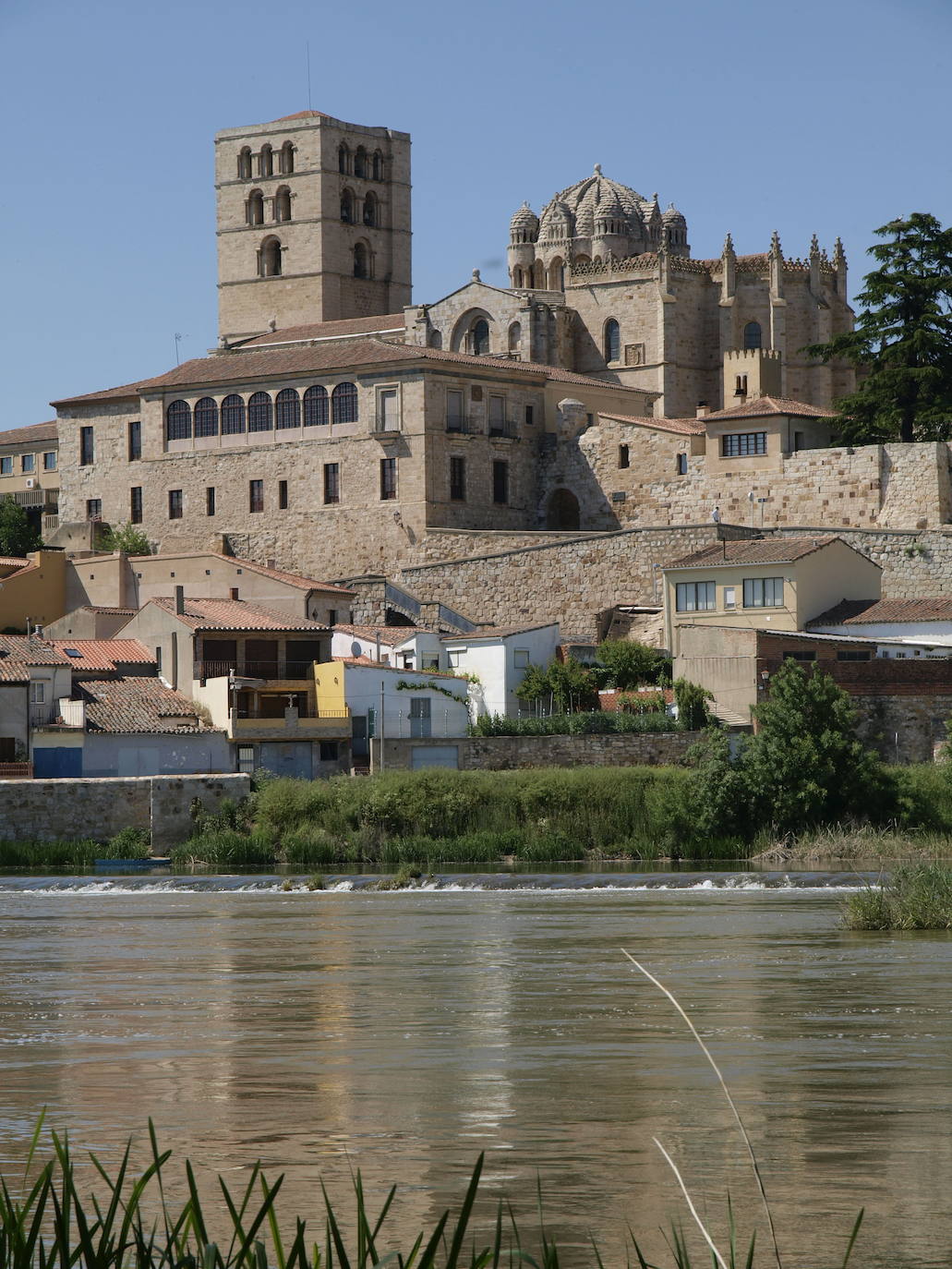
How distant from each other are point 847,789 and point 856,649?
28.2ft

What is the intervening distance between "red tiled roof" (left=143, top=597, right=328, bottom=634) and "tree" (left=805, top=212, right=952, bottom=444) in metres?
17.0

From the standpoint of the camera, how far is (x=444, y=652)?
50.2m

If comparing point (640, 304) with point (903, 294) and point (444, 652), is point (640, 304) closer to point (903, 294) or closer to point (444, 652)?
point (903, 294)

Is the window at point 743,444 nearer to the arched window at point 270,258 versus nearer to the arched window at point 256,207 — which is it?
the arched window at point 270,258

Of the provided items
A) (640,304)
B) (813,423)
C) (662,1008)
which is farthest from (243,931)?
(640,304)

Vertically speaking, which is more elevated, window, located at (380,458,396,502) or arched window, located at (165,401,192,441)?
arched window, located at (165,401,192,441)

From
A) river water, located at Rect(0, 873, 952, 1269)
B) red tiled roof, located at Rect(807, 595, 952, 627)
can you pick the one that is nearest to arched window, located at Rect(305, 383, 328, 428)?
red tiled roof, located at Rect(807, 595, 952, 627)

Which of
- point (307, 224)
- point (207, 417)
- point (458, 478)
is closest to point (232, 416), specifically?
point (207, 417)

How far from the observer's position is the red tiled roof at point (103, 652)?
47.8 metres

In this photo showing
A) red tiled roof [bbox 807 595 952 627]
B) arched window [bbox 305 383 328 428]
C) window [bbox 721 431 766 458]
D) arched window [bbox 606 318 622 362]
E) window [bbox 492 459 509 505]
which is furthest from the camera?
arched window [bbox 606 318 622 362]

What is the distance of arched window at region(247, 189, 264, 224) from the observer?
83000 mm

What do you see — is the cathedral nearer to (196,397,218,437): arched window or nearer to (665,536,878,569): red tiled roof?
(196,397,218,437): arched window

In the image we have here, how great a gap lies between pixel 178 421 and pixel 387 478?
8.59 m

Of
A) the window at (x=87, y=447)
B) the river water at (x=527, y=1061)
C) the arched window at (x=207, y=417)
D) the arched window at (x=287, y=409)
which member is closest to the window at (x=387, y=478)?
the arched window at (x=287, y=409)
